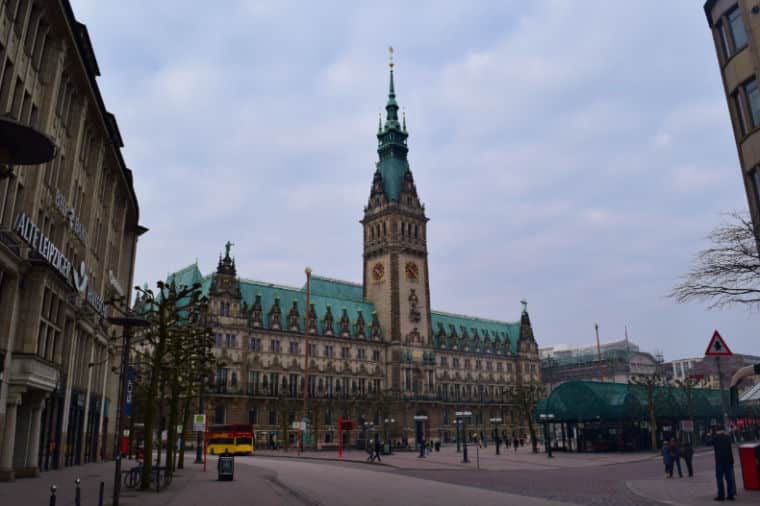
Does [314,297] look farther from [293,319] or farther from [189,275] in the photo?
[189,275]

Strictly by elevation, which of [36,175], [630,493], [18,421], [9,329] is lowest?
[630,493]

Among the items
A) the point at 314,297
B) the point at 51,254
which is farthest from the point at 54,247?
the point at 314,297

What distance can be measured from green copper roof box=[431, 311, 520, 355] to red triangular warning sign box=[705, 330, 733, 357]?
116m

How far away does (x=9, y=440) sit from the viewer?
97.9 ft

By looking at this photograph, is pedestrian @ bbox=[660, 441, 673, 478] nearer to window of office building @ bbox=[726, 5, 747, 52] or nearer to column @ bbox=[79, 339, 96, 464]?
window of office building @ bbox=[726, 5, 747, 52]

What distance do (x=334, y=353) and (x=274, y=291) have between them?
52.2ft

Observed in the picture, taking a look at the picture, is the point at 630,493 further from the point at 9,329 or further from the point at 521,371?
the point at 521,371

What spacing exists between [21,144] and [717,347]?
21.6 meters

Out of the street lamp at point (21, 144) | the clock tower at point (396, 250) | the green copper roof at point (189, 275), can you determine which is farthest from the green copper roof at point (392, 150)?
the street lamp at point (21, 144)

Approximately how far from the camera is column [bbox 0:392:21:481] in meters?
29.5

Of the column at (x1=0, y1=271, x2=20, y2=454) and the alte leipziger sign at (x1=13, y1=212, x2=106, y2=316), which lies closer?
the column at (x1=0, y1=271, x2=20, y2=454)

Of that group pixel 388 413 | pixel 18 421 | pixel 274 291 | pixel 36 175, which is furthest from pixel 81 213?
pixel 388 413

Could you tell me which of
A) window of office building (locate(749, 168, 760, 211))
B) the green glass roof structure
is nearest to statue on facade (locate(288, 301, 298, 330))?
the green glass roof structure

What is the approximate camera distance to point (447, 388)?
135 metres
